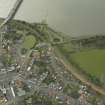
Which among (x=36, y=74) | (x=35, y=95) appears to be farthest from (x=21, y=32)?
(x=35, y=95)

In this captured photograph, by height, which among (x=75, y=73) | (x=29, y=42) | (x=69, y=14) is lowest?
(x=75, y=73)

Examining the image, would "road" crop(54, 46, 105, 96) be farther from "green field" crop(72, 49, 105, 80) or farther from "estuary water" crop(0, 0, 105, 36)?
"estuary water" crop(0, 0, 105, 36)

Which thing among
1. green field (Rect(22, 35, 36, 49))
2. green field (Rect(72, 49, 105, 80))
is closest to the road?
green field (Rect(72, 49, 105, 80))

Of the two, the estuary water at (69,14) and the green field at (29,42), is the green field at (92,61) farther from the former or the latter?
the green field at (29,42)

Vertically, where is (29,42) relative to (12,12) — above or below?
below

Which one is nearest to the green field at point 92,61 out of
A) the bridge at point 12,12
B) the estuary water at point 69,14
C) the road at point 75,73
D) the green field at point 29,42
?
the road at point 75,73

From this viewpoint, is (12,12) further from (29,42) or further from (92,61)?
(92,61)

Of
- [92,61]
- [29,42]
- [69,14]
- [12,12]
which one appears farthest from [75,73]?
[12,12]
